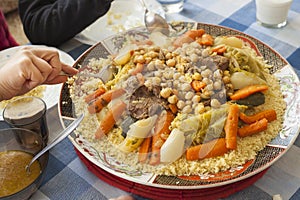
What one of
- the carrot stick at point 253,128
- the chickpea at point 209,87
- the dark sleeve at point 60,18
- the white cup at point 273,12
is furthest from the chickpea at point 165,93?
the white cup at point 273,12

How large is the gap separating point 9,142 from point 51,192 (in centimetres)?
17

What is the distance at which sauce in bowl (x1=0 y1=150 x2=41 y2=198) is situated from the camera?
37.7 inches

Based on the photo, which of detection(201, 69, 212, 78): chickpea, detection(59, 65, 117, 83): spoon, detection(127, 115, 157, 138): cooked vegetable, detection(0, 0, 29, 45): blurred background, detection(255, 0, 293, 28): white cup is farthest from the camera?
detection(0, 0, 29, 45): blurred background

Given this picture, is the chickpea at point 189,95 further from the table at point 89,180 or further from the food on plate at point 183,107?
the table at point 89,180

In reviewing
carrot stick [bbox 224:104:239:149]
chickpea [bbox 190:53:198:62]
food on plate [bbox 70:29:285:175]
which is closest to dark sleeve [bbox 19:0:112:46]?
food on plate [bbox 70:29:285:175]

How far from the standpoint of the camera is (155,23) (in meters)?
1.52

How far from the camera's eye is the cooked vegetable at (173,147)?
1017mm

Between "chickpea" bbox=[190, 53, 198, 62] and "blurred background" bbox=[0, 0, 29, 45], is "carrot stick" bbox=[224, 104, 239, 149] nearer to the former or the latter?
"chickpea" bbox=[190, 53, 198, 62]

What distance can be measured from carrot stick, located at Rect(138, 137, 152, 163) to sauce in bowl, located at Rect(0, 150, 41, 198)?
248 millimetres

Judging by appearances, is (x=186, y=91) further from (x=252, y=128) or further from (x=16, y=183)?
(x=16, y=183)

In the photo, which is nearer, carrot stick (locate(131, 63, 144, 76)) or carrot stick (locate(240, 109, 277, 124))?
carrot stick (locate(240, 109, 277, 124))

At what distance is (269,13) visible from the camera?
1601mm

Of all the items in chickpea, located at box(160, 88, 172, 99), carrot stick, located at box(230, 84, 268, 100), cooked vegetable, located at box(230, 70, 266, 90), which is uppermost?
chickpea, located at box(160, 88, 172, 99)

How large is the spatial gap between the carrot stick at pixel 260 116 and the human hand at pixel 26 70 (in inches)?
20.8
